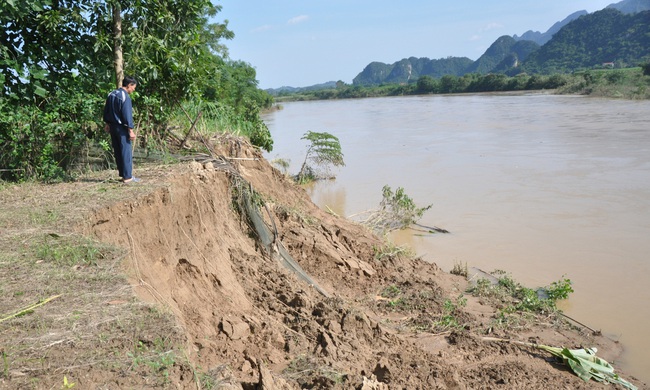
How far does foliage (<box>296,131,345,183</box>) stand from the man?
30.8 ft

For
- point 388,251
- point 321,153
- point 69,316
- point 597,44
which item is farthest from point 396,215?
point 597,44

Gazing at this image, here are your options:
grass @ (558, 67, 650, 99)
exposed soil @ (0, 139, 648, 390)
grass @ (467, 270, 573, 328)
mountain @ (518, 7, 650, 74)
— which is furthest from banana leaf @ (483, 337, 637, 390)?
mountain @ (518, 7, 650, 74)

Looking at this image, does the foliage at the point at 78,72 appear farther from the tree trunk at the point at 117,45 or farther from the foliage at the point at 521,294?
the foliage at the point at 521,294

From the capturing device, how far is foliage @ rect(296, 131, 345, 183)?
1569 centimetres

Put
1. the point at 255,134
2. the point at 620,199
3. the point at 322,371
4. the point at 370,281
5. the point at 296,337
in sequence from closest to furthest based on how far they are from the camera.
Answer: the point at 322,371, the point at 296,337, the point at 370,281, the point at 620,199, the point at 255,134

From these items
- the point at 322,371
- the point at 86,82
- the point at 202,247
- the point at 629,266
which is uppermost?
the point at 86,82

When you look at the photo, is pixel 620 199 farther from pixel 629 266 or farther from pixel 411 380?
pixel 411 380

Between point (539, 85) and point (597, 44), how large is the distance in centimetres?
5327

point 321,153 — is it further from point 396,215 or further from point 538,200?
point 538,200

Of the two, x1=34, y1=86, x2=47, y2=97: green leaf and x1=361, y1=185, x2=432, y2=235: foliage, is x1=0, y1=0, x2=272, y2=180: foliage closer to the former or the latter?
x1=34, y1=86, x2=47, y2=97: green leaf

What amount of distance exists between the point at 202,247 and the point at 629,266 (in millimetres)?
6774

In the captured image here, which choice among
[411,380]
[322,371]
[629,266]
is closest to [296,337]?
[322,371]

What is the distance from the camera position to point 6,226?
497cm

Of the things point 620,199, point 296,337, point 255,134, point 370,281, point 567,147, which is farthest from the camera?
point 567,147
